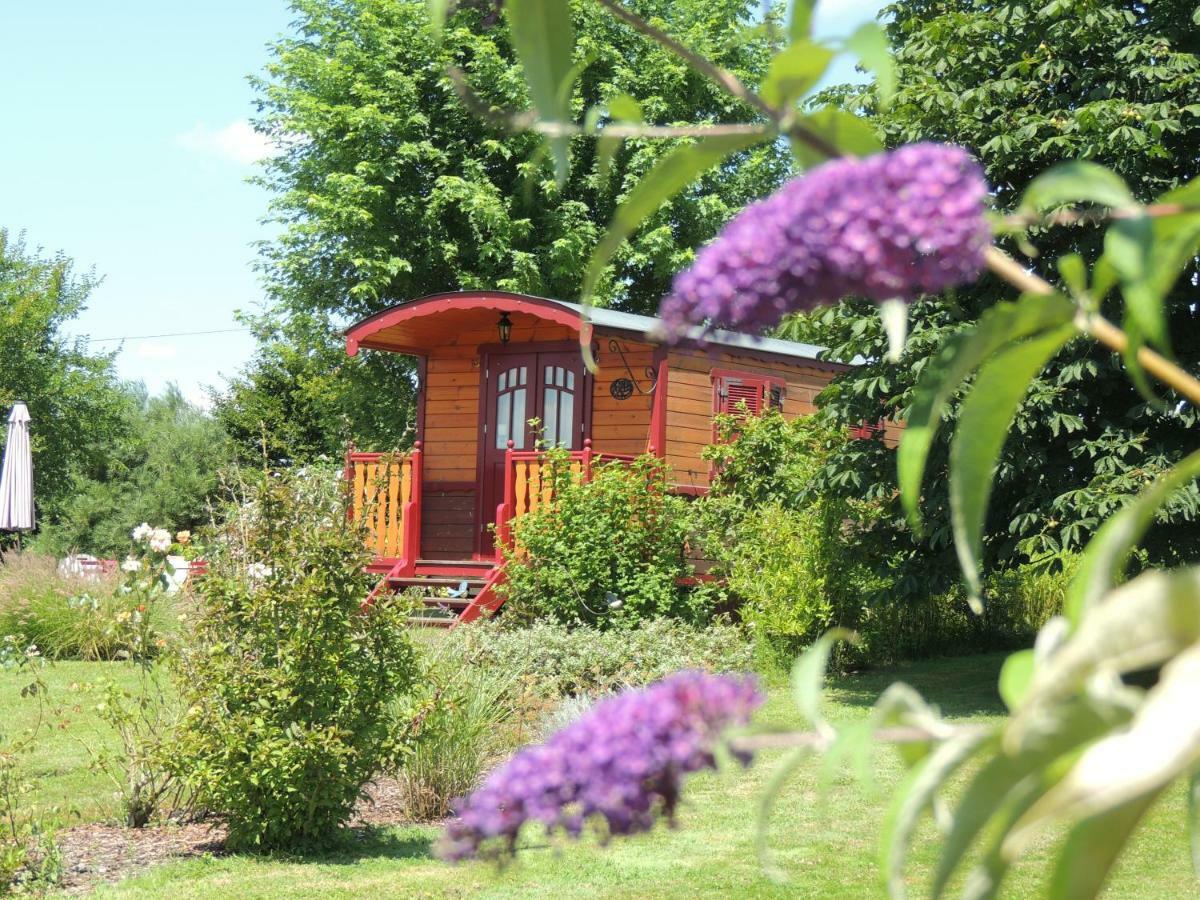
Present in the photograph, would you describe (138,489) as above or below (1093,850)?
above

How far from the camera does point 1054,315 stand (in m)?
0.72

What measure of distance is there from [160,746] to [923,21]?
9.08 m

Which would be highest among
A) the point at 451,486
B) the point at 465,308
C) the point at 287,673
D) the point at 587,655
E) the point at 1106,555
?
the point at 465,308

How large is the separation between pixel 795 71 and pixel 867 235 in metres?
0.13

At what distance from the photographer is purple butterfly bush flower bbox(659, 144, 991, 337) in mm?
716

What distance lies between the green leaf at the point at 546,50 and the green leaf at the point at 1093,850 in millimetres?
497

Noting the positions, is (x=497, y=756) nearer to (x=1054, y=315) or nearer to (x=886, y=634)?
(x=886, y=634)

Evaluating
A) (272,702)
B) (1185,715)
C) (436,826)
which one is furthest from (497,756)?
(1185,715)

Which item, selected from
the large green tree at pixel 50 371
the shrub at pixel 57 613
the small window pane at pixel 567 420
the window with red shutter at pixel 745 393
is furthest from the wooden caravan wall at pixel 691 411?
the large green tree at pixel 50 371

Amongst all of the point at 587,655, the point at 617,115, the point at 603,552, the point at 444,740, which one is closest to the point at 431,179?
the point at 603,552

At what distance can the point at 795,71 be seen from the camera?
0.78 meters

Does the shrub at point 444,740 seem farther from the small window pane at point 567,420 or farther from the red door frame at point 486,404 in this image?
the red door frame at point 486,404

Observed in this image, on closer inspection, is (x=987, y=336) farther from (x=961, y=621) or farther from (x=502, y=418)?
(x=502, y=418)

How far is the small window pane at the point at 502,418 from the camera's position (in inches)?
649
